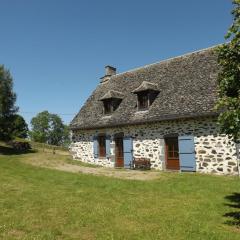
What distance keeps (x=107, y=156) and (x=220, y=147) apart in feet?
26.1

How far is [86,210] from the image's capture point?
310 inches

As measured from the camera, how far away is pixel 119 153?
1961cm

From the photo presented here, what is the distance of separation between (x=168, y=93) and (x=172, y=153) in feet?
11.7

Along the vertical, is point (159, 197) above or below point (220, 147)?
below

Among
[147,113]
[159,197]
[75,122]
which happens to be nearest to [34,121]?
[75,122]

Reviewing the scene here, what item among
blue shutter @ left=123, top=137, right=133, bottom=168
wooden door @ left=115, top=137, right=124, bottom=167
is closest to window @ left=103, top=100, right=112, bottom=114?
wooden door @ left=115, top=137, right=124, bottom=167

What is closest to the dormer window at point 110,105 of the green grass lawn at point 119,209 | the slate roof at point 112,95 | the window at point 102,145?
the slate roof at point 112,95

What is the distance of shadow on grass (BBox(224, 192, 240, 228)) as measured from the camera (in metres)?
6.95

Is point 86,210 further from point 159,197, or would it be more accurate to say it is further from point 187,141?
point 187,141

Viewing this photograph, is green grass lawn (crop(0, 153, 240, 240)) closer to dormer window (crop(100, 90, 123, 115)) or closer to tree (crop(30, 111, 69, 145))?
dormer window (crop(100, 90, 123, 115))

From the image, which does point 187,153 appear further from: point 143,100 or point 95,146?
point 95,146

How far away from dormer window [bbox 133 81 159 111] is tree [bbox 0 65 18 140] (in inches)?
569

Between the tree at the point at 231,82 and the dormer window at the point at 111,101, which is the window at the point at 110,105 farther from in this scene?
the tree at the point at 231,82

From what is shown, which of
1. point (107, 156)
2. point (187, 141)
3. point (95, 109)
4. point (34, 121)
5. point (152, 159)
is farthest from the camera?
point (34, 121)
